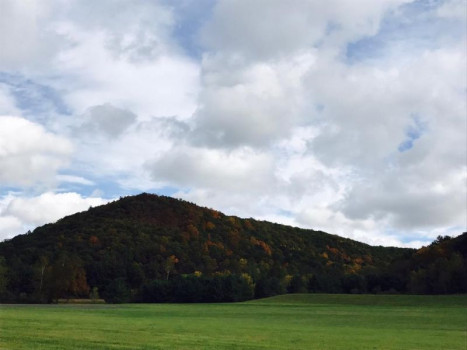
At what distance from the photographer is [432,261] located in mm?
108062

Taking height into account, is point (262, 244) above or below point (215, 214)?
below

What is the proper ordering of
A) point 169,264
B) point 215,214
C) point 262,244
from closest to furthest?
point 169,264 < point 262,244 < point 215,214

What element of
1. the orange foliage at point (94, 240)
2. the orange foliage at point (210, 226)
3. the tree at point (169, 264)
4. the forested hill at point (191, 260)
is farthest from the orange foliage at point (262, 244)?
the orange foliage at point (94, 240)

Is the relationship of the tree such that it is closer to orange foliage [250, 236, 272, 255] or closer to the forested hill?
the forested hill

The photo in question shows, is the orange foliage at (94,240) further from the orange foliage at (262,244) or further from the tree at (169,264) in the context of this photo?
the orange foliage at (262,244)

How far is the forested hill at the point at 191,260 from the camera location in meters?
100

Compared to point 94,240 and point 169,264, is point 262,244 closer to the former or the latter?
point 169,264

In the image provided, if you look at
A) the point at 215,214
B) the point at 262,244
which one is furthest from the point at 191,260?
the point at 215,214

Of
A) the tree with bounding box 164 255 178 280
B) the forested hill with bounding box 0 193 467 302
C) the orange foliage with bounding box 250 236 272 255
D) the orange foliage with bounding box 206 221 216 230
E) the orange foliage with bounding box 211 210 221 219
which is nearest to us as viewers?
the forested hill with bounding box 0 193 467 302

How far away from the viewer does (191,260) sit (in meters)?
131

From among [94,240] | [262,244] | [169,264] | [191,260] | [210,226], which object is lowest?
[169,264]

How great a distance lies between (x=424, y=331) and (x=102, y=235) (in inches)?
4019

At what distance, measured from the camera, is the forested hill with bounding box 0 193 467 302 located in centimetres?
10038

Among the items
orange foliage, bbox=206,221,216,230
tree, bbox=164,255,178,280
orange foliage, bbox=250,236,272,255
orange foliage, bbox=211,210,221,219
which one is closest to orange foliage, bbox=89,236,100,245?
tree, bbox=164,255,178,280
